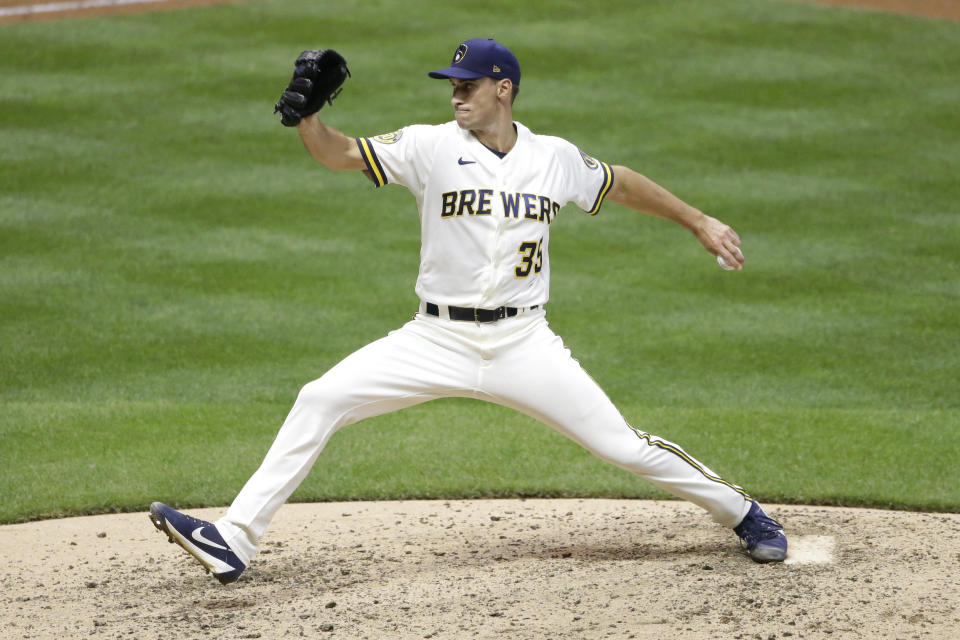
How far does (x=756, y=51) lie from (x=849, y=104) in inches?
79.9

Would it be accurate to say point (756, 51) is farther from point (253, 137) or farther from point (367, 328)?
point (367, 328)

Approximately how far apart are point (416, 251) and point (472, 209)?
18.6 ft

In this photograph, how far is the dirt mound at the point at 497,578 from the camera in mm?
4164

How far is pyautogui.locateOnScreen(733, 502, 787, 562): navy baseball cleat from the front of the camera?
4766 millimetres

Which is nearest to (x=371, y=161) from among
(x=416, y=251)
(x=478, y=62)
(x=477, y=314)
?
(x=478, y=62)

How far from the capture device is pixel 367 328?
873 centimetres

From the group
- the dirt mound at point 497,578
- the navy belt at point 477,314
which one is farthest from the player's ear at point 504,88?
the dirt mound at point 497,578

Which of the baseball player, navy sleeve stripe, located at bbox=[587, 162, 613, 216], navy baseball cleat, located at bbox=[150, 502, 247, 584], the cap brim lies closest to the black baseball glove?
the baseball player

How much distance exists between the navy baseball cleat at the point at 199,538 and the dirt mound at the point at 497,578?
0.18 metres

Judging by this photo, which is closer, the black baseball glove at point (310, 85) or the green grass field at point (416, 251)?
the black baseball glove at point (310, 85)

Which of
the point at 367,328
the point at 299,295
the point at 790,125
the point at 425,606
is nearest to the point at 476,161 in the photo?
the point at 425,606

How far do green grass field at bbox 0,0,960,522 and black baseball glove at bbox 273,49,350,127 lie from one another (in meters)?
2.38

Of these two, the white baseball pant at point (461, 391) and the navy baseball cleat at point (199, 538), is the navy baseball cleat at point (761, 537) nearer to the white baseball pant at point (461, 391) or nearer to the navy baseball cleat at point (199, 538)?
the white baseball pant at point (461, 391)

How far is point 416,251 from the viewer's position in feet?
33.6
